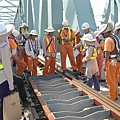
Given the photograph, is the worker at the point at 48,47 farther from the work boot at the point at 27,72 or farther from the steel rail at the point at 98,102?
the steel rail at the point at 98,102

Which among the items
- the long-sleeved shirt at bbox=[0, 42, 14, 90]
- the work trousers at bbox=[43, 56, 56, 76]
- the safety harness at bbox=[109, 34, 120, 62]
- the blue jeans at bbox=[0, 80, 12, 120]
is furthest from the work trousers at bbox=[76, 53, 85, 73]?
the long-sleeved shirt at bbox=[0, 42, 14, 90]

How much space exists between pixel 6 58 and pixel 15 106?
0.87 metres

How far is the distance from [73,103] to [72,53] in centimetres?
397

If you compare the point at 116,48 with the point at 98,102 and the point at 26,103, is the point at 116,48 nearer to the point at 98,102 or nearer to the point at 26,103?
the point at 98,102

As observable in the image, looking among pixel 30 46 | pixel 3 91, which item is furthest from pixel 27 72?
pixel 3 91

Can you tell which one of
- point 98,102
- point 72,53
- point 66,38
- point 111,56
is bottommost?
point 98,102

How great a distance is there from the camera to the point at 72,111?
514cm

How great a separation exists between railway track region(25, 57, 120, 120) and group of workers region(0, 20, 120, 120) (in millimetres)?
544

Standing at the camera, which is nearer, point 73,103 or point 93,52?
point 73,103

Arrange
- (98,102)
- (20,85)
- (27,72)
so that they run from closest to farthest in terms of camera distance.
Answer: (98,102) → (20,85) → (27,72)

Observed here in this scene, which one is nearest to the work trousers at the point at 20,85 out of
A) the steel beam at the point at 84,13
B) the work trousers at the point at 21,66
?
the work trousers at the point at 21,66

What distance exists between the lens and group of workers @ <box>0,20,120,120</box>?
14.0 feet

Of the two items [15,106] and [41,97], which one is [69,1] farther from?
[15,106]

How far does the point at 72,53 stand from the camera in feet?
30.1
